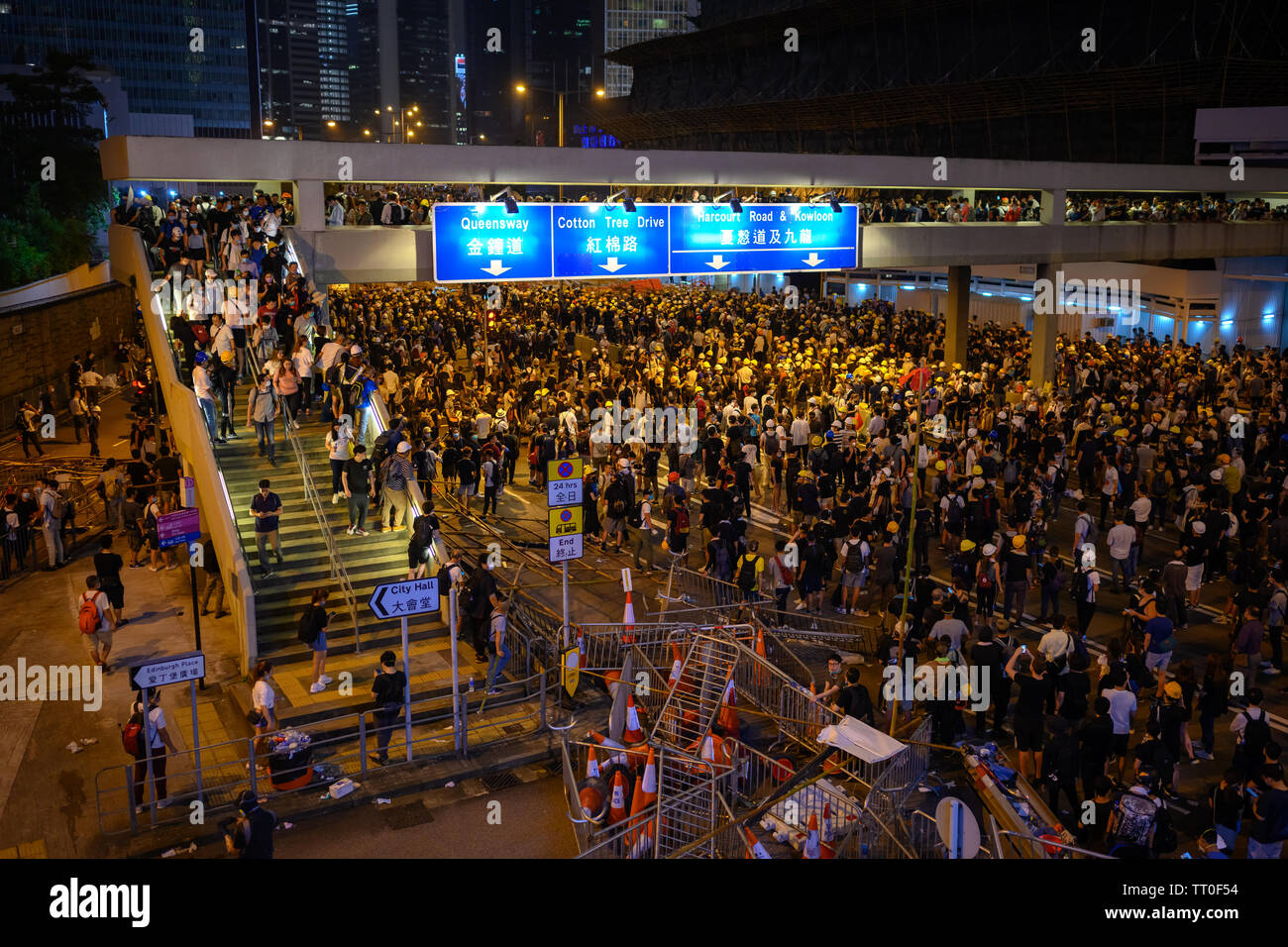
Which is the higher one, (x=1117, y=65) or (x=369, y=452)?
(x=1117, y=65)

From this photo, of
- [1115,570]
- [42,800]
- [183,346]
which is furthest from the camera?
[183,346]

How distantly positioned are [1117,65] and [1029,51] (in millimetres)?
4637

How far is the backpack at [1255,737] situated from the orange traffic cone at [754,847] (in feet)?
14.0

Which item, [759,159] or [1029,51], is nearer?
[759,159]

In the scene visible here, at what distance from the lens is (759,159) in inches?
995

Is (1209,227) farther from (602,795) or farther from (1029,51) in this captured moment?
(602,795)

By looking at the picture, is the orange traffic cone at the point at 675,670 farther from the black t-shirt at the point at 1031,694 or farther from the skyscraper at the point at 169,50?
the skyscraper at the point at 169,50

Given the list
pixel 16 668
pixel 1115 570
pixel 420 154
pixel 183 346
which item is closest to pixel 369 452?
pixel 183 346

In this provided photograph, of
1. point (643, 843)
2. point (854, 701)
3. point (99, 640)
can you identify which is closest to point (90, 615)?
point (99, 640)

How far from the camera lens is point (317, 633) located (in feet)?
42.6

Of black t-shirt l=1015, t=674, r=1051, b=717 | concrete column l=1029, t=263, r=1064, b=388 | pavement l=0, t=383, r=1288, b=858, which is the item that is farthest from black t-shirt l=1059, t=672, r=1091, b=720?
concrete column l=1029, t=263, r=1064, b=388

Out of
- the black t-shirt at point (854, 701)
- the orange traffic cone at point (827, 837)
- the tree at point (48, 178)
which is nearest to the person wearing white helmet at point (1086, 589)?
the black t-shirt at point (854, 701)

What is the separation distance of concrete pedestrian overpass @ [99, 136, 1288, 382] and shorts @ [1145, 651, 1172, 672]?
1420 cm

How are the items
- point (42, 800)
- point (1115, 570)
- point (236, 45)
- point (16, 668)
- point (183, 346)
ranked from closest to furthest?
point (42, 800)
point (16, 668)
point (1115, 570)
point (183, 346)
point (236, 45)
